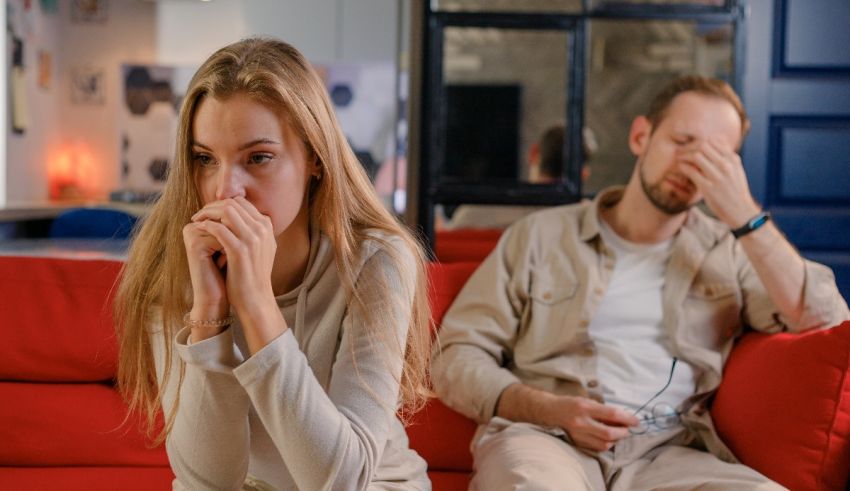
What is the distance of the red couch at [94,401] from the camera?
1662 millimetres

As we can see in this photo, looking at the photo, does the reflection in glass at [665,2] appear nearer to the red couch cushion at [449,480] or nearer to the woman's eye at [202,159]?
the red couch cushion at [449,480]

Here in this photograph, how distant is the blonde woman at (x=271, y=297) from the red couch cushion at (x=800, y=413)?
2.07 feet

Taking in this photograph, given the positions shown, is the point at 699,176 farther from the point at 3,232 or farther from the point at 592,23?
the point at 3,232

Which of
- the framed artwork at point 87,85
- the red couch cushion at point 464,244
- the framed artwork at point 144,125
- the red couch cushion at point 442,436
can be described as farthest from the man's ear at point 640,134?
the framed artwork at point 87,85

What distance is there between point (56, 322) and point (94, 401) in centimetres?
16

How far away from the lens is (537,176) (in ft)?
10.3

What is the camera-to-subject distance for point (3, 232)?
4.22 meters

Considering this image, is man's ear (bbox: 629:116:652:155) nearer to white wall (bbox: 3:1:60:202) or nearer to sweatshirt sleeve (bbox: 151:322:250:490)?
sweatshirt sleeve (bbox: 151:322:250:490)

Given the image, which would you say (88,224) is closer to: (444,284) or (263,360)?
(444,284)

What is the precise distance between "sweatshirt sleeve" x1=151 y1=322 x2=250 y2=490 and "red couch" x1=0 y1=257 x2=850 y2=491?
536 mm

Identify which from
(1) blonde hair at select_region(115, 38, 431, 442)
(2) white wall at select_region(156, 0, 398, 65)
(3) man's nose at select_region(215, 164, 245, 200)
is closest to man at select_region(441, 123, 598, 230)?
(1) blonde hair at select_region(115, 38, 431, 442)

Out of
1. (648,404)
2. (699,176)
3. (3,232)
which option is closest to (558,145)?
(699,176)

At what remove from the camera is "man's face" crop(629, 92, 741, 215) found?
6.35 ft

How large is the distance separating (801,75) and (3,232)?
3249 mm
